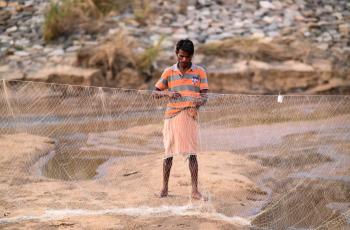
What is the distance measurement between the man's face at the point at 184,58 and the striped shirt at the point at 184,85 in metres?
0.08

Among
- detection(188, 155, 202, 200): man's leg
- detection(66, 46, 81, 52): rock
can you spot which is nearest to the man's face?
detection(188, 155, 202, 200): man's leg

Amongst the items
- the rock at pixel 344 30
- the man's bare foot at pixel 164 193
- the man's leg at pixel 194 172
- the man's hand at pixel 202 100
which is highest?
the man's hand at pixel 202 100

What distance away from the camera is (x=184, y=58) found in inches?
198

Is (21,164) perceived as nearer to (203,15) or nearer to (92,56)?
(92,56)

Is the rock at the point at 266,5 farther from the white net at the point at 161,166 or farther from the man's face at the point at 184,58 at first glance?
the man's face at the point at 184,58

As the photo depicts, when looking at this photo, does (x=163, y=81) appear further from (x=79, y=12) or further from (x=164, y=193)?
(x=79, y=12)

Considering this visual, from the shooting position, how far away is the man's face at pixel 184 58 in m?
5.01

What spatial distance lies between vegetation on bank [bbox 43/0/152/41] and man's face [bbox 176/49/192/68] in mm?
8680

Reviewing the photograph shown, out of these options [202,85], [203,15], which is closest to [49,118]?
[202,85]

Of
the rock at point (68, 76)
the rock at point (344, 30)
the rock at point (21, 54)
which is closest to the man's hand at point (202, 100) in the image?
the rock at point (68, 76)

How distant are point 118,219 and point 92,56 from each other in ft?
26.9

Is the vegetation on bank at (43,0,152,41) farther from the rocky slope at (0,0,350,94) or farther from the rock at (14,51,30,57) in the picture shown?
the rock at (14,51,30,57)

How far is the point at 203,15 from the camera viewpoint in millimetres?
14336

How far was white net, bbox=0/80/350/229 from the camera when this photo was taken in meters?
4.95
